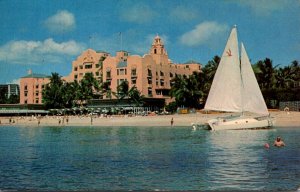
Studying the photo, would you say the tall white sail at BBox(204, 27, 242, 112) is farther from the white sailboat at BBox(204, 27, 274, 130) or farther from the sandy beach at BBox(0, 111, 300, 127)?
the sandy beach at BBox(0, 111, 300, 127)

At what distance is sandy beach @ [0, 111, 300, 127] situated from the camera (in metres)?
47.9

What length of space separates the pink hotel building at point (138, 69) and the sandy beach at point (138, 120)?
10799mm

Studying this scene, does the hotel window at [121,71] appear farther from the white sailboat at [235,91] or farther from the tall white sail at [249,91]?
the tall white sail at [249,91]

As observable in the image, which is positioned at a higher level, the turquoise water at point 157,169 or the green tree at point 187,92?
the green tree at point 187,92

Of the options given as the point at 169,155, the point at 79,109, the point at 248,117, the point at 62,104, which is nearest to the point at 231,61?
the point at 248,117

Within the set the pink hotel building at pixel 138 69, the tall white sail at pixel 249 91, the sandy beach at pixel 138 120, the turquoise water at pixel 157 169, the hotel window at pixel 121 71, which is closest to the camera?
the turquoise water at pixel 157 169

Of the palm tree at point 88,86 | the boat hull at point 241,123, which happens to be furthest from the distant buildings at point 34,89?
the boat hull at point 241,123

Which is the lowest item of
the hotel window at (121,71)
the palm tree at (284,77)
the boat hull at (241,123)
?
the boat hull at (241,123)

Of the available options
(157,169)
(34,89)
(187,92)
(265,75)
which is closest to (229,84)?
(157,169)

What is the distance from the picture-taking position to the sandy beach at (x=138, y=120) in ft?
157

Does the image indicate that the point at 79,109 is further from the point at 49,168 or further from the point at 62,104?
the point at 49,168

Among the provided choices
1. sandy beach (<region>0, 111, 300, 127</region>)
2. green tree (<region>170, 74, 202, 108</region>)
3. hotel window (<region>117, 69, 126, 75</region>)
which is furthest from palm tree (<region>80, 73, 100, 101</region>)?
green tree (<region>170, 74, 202, 108</region>)

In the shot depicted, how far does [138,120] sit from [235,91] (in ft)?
85.5

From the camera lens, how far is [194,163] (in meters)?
19.2
